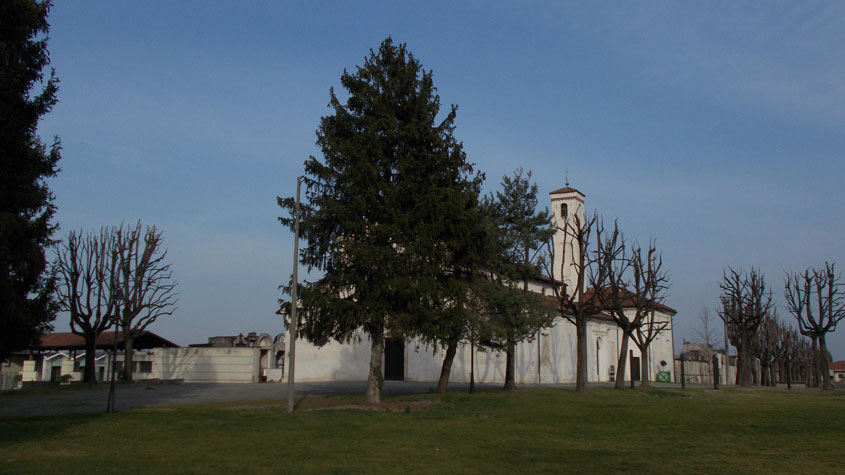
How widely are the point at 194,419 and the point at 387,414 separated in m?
5.41

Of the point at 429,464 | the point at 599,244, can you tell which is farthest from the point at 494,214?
the point at 429,464

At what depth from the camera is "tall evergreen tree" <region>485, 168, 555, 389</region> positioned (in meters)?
28.0

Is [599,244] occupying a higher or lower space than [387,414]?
higher

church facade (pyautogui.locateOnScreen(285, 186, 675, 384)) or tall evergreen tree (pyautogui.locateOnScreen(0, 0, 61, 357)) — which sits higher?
tall evergreen tree (pyautogui.locateOnScreen(0, 0, 61, 357))

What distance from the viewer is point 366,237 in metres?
22.5

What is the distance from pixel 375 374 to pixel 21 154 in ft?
40.9

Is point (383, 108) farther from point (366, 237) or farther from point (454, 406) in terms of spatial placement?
point (454, 406)

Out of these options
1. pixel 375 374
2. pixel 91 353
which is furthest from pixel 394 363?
pixel 375 374

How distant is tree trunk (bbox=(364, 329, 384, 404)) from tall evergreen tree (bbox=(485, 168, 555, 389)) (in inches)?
193

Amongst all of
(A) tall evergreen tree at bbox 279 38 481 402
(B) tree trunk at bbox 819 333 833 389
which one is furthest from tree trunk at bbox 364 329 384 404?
(B) tree trunk at bbox 819 333 833 389

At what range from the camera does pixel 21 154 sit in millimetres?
15297

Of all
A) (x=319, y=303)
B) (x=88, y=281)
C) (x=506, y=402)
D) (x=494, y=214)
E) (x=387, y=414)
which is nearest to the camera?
(x=387, y=414)

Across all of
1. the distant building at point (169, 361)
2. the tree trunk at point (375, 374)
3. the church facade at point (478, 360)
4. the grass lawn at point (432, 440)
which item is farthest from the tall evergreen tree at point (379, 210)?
the distant building at point (169, 361)

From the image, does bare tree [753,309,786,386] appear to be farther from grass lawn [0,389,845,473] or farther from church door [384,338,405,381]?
grass lawn [0,389,845,473]
